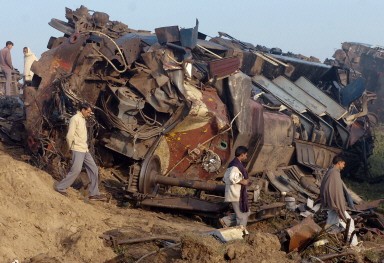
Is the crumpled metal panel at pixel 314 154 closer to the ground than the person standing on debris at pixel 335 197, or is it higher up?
closer to the ground

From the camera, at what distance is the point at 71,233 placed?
8.05 metres

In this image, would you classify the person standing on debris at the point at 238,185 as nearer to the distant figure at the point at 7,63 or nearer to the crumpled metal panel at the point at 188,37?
the crumpled metal panel at the point at 188,37

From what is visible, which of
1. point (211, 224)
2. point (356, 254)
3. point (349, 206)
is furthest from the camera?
point (349, 206)

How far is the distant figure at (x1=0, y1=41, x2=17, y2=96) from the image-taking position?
57.0 feet

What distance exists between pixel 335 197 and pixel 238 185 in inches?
59.4

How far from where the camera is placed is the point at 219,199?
11.0 m

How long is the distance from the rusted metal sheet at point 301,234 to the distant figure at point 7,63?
1138 centimetres

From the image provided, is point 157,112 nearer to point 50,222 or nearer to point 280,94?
point 50,222

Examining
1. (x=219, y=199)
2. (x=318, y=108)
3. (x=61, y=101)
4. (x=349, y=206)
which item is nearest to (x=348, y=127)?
(x=318, y=108)

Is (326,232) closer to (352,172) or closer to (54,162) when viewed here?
(54,162)

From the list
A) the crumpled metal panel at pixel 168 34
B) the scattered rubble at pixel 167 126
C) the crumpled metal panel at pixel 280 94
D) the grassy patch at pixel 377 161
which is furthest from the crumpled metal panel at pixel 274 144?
the grassy patch at pixel 377 161

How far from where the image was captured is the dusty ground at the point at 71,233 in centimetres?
711

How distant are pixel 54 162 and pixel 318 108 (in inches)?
353

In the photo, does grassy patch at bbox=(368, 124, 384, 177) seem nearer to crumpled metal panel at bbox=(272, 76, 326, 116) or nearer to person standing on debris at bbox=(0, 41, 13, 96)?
crumpled metal panel at bbox=(272, 76, 326, 116)
